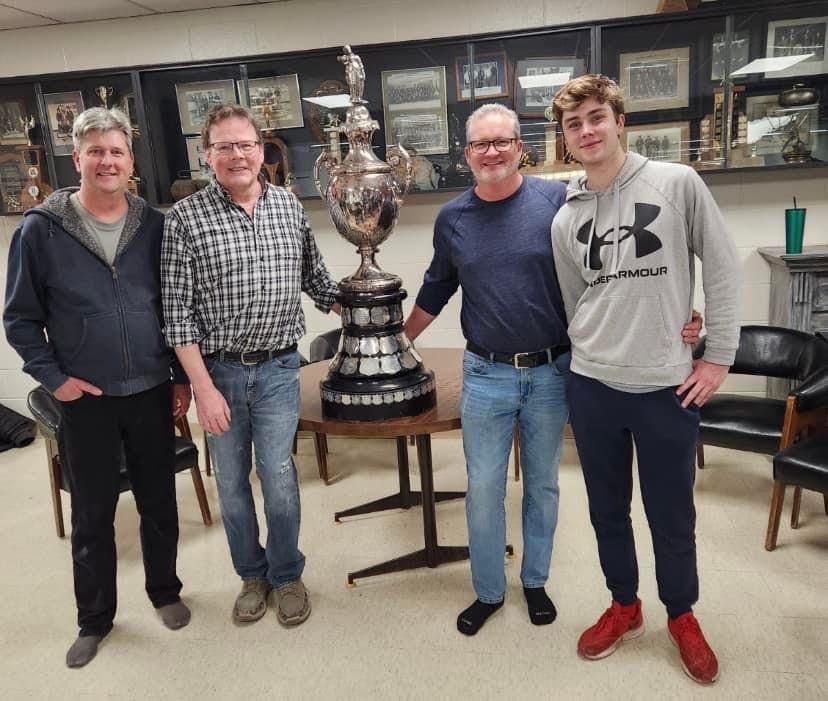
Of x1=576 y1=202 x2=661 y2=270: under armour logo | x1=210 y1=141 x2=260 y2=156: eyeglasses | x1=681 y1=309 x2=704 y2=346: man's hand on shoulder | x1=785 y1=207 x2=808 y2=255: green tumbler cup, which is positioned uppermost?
x1=210 y1=141 x2=260 y2=156: eyeglasses

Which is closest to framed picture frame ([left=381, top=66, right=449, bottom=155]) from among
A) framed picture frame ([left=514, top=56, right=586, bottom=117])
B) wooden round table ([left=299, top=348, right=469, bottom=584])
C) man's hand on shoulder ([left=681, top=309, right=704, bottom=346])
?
framed picture frame ([left=514, top=56, right=586, bottom=117])

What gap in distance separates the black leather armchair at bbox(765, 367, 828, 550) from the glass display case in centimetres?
123

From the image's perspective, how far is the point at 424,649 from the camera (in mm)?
1982

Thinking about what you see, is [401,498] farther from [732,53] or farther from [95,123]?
[732,53]

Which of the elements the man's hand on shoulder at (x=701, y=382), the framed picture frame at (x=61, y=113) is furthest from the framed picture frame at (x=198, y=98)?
the man's hand on shoulder at (x=701, y=382)

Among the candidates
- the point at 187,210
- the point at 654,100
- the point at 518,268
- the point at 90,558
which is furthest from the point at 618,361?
the point at 654,100

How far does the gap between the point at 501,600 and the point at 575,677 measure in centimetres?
32

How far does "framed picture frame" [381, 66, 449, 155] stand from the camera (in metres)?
3.37

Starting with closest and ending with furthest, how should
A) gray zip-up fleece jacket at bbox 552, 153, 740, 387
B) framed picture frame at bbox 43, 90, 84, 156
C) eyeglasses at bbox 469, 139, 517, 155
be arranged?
1. gray zip-up fleece jacket at bbox 552, 153, 740, 387
2. eyeglasses at bbox 469, 139, 517, 155
3. framed picture frame at bbox 43, 90, 84, 156

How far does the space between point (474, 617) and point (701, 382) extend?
37.8 inches

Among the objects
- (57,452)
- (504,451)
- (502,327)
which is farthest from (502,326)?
(57,452)

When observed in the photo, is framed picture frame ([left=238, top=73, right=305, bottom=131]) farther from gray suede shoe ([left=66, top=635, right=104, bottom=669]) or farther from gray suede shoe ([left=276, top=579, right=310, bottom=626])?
gray suede shoe ([left=66, top=635, right=104, bottom=669])

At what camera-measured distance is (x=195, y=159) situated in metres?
3.65

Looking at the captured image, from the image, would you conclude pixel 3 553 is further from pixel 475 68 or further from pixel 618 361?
pixel 475 68
